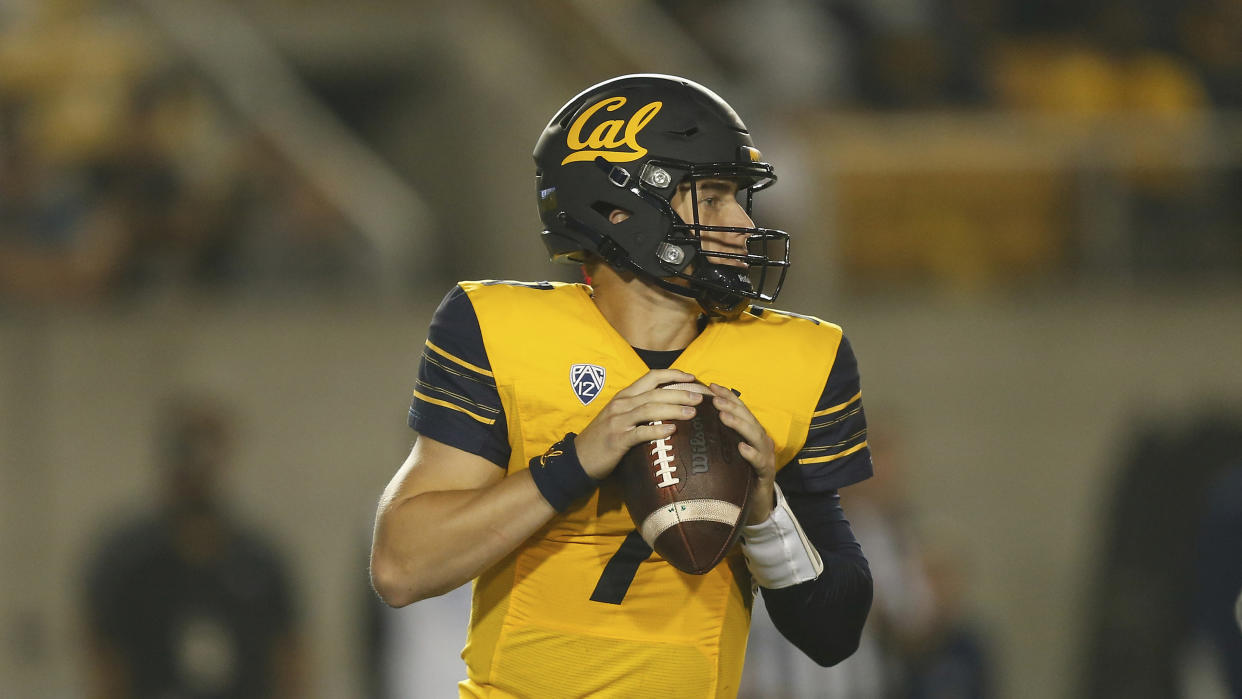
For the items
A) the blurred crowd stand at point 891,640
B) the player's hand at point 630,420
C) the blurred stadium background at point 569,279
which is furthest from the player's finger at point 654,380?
the blurred stadium background at point 569,279

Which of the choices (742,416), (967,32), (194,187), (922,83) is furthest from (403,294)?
(742,416)

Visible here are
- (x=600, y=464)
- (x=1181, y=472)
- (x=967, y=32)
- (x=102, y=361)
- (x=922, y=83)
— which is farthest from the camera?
(x=967, y=32)

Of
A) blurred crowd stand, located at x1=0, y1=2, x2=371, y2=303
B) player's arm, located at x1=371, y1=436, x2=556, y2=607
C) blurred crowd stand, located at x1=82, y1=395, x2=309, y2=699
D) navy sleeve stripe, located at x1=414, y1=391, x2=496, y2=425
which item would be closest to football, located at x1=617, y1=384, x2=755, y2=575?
player's arm, located at x1=371, y1=436, x2=556, y2=607

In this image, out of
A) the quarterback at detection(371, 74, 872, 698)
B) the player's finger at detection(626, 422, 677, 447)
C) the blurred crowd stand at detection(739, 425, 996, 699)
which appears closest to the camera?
the player's finger at detection(626, 422, 677, 447)

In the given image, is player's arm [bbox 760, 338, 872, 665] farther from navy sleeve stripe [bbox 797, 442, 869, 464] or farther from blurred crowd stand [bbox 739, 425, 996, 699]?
blurred crowd stand [bbox 739, 425, 996, 699]

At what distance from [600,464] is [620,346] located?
13.5 inches

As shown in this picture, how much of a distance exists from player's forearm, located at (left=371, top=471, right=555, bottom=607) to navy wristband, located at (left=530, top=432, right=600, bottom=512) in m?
0.01

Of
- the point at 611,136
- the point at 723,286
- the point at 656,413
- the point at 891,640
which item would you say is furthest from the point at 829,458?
the point at 891,640

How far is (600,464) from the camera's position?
2.36 meters

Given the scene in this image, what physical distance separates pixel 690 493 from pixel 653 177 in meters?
0.59

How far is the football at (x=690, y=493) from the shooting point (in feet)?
7.68

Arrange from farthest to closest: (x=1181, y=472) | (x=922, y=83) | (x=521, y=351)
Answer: (x=922, y=83), (x=1181, y=472), (x=521, y=351)

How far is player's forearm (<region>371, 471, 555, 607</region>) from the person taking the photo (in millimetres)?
2393

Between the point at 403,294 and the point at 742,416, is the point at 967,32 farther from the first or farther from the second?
the point at 742,416
